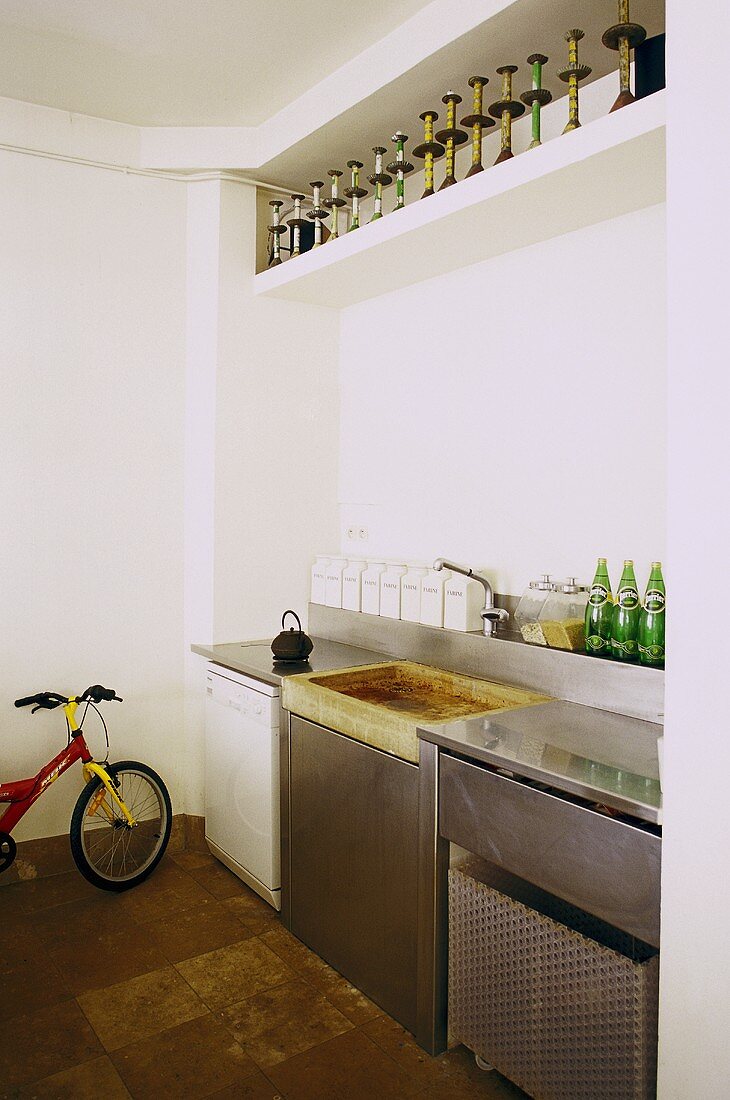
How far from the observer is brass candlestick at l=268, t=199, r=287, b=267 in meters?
3.28

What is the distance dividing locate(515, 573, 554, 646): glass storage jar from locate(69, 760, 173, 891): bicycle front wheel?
5.12 ft

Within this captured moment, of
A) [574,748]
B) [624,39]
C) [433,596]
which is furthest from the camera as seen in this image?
[433,596]

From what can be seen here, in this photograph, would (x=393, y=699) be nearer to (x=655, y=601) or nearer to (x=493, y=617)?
(x=493, y=617)

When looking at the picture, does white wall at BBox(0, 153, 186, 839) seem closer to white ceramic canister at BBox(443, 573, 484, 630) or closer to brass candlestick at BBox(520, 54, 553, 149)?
white ceramic canister at BBox(443, 573, 484, 630)

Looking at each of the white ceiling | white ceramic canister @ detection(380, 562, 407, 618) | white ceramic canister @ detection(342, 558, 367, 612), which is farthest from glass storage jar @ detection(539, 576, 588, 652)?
the white ceiling

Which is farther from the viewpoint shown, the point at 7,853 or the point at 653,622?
the point at 7,853

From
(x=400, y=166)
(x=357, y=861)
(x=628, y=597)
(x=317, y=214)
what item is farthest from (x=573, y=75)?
(x=357, y=861)

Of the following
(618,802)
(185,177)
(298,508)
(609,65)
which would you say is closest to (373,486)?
(298,508)

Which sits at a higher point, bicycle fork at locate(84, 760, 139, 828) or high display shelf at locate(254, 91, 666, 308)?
high display shelf at locate(254, 91, 666, 308)

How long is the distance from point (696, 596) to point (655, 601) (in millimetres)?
725

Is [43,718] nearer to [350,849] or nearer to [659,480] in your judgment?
[350,849]

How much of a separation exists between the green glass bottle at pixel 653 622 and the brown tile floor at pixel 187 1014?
1138mm

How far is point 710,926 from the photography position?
1.47 meters

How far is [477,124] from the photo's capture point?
2402mm
